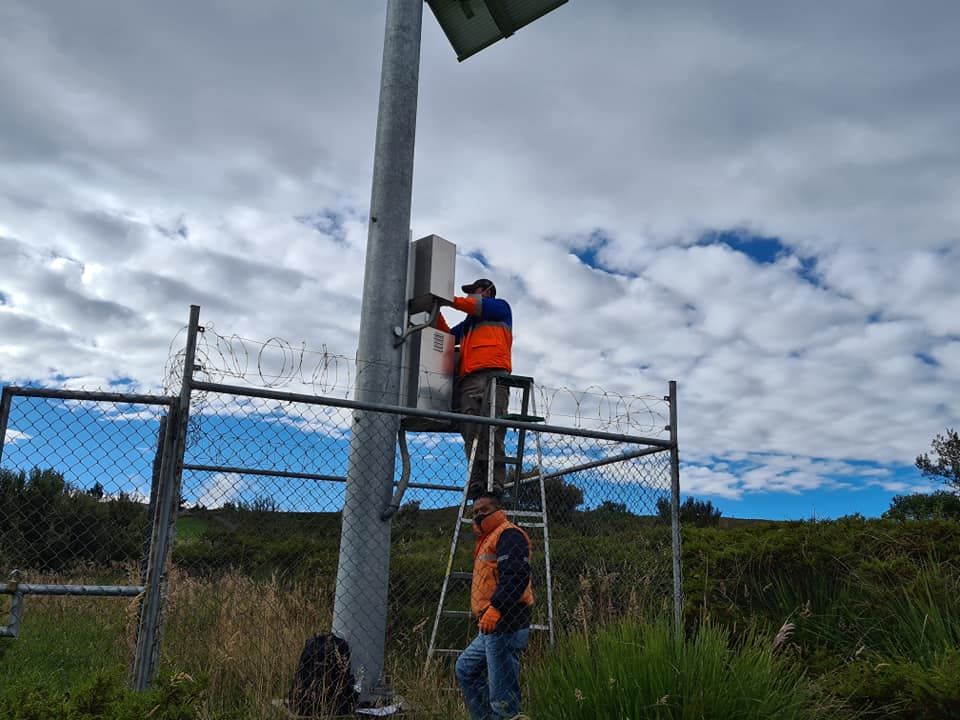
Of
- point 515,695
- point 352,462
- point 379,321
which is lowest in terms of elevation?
point 515,695

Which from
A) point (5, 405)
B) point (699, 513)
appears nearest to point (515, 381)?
point (5, 405)

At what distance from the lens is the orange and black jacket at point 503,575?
6129 millimetres

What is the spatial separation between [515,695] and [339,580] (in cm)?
156

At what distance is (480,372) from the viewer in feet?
26.3

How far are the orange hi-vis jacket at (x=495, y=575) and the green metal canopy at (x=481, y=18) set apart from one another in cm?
616

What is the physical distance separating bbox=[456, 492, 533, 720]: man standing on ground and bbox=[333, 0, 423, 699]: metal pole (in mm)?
726

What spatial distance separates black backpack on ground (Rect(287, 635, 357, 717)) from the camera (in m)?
6.02

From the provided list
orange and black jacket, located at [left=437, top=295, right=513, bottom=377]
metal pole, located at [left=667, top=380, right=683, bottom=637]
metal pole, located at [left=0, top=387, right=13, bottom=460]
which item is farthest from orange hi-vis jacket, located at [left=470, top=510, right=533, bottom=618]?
metal pole, located at [left=0, top=387, right=13, bottom=460]

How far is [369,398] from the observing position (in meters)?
6.66

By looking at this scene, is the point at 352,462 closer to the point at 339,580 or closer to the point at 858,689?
the point at 339,580

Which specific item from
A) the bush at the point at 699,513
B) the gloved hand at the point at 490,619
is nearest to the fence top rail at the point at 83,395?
the gloved hand at the point at 490,619

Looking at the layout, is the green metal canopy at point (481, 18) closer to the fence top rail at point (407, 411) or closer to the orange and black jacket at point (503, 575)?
the fence top rail at point (407, 411)

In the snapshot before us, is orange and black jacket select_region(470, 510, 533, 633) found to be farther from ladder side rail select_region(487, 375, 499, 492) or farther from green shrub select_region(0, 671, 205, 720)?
green shrub select_region(0, 671, 205, 720)

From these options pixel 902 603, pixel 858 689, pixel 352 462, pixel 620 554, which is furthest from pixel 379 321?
pixel 620 554
